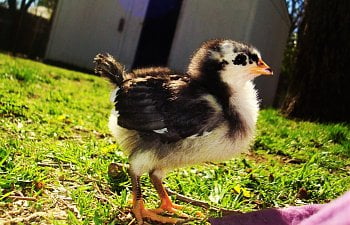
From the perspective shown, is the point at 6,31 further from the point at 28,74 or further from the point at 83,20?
the point at 28,74

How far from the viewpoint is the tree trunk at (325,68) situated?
26.0 feet

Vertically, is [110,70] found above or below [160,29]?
below

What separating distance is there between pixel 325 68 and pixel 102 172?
19.4ft

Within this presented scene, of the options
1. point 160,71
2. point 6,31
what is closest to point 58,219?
point 160,71

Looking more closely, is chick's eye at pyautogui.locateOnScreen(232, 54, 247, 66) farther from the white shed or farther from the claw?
the white shed

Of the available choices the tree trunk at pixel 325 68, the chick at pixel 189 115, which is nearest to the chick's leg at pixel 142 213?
the chick at pixel 189 115

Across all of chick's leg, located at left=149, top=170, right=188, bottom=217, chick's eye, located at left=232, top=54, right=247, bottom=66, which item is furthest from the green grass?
chick's eye, located at left=232, top=54, right=247, bottom=66

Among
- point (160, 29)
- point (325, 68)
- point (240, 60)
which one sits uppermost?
point (160, 29)

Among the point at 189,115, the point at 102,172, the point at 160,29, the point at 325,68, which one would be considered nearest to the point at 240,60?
the point at 189,115

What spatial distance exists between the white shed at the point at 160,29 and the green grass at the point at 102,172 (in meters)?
6.80

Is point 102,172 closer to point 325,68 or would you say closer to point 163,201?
point 163,201

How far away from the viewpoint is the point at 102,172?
338 centimetres

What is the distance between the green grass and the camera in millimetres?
2713

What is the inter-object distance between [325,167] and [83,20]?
11.4 metres
